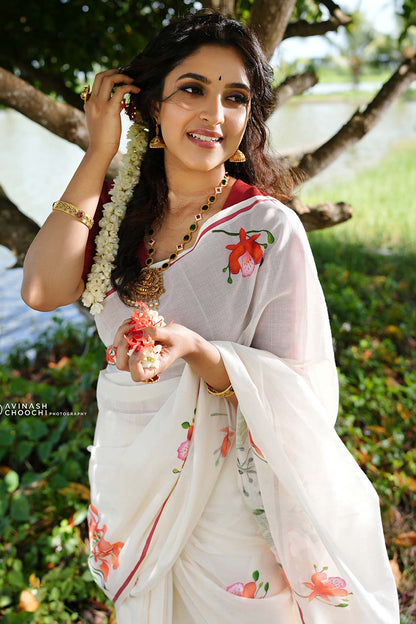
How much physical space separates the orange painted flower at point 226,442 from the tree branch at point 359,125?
1565mm

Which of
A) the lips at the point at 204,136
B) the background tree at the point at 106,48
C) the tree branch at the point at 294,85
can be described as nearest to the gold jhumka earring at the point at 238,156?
the lips at the point at 204,136

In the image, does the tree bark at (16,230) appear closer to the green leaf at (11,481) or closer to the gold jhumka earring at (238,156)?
the green leaf at (11,481)

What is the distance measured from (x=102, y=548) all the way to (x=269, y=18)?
1.97 m

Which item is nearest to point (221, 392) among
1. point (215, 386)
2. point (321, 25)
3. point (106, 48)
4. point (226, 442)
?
point (215, 386)

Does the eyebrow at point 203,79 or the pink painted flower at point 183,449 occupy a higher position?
the eyebrow at point 203,79

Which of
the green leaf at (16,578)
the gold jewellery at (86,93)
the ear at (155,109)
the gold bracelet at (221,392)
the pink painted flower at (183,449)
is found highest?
the gold jewellery at (86,93)

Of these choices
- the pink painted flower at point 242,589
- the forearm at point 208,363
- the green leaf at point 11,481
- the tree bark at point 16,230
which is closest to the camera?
the forearm at point 208,363

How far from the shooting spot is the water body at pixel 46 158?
4.57 metres

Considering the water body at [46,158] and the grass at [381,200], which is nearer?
the water body at [46,158]

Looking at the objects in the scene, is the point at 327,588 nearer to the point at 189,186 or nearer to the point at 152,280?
the point at 152,280

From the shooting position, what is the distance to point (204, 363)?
4.29 ft

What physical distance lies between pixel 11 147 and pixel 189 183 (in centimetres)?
515

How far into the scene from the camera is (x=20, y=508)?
7.88 feet

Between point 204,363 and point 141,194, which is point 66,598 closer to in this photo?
point 204,363
